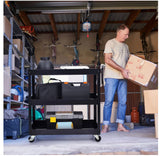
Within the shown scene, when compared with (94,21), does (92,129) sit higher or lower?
lower

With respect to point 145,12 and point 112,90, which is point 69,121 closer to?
point 112,90

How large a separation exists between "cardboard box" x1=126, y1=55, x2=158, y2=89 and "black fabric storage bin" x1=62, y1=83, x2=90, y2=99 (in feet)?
3.20

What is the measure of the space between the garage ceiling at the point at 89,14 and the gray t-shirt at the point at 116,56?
2641 mm

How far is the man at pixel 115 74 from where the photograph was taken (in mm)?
3482

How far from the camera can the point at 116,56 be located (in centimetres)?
357

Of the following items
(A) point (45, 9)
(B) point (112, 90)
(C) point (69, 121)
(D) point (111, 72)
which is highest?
(A) point (45, 9)

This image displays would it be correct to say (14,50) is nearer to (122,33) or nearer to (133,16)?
(122,33)

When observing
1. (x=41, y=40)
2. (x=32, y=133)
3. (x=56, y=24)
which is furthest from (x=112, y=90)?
(x=41, y=40)

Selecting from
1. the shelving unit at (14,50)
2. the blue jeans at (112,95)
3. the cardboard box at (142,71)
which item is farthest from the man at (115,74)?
Answer: the shelving unit at (14,50)

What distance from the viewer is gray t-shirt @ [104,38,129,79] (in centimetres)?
350

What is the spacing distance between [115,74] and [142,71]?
0.39 m

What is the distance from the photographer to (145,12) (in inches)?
363

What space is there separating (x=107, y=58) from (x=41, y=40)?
8.36m

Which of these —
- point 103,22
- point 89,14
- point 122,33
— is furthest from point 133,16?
point 122,33
